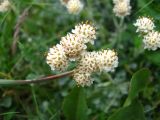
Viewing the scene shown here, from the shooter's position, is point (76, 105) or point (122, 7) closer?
point (76, 105)

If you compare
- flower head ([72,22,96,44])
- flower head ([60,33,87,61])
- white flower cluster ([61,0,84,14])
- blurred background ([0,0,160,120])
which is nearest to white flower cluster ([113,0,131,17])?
blurred background ([0,0,160,120])

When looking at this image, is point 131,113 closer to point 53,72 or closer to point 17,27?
point 53,72

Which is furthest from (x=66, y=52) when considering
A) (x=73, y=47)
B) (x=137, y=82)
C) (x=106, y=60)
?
(x=137, y=82)

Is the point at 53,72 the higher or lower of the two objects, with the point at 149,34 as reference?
lower

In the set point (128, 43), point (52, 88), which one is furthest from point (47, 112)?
point (128, 43)

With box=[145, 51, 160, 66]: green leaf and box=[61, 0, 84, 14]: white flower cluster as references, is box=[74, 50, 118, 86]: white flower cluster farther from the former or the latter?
box=[61, 0, 84, 14]: white flower cluster

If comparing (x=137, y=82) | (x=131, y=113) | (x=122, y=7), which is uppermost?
(x=122, y=7)
